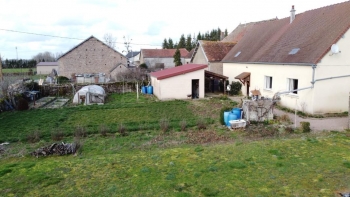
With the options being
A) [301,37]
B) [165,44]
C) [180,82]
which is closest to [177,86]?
[180,82]

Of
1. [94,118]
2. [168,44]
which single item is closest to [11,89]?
[94,118]

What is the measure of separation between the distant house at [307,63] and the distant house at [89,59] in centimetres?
2550

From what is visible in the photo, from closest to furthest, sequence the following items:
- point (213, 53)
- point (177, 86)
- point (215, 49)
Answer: point (177, 86), point (213, 53), point (215, 49)

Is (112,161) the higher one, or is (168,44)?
(168,44)

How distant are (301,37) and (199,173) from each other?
15107 mm

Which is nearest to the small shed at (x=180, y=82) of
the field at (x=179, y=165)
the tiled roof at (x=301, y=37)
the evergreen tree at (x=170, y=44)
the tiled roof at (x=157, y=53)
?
the tiled roof at (x=301, y=37)

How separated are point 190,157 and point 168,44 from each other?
77.8 metres

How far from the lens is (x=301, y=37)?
17625 millimetres

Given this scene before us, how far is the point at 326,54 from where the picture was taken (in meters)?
14.3

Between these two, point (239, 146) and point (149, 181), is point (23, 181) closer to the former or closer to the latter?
point (149, 181)

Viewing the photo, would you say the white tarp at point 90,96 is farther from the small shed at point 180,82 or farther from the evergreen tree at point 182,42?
the evergreen tree at point 182,42

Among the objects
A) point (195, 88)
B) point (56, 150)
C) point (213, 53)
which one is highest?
point (213, 53)

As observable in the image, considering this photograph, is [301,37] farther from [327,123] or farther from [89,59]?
[89,59]

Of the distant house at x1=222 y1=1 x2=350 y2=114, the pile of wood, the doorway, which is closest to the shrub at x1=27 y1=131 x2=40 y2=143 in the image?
the pile of wood
